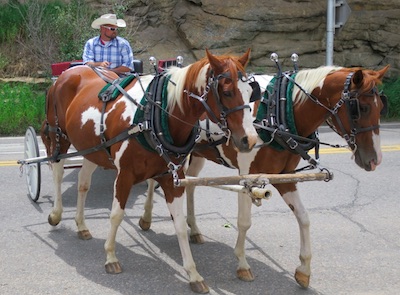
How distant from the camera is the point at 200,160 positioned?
266 inches

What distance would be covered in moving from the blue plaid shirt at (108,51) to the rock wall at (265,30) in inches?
413

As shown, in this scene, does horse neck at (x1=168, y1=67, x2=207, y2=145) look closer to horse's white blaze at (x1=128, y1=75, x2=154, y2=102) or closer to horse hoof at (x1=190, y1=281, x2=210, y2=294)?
horse's white blaze at (x1=128, y1=75, x2=154, y2=102)

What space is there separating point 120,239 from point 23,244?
1.00 metres

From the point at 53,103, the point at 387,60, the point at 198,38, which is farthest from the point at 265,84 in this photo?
the point at 387,60

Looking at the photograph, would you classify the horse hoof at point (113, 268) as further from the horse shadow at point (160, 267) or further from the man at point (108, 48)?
the man at point (108, 48)

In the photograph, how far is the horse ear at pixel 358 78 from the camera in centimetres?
470

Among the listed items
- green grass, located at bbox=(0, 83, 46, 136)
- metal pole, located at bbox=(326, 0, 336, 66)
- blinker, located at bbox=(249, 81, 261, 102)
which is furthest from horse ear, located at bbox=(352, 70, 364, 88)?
metal pole, located at bbox=(326, 0, 336, 66)

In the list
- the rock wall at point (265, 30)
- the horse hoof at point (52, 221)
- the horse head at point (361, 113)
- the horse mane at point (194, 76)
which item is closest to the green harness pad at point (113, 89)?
the horse mane at point (194, 76)

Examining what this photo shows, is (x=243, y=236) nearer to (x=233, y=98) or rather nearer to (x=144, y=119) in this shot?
(x=144, y=119)

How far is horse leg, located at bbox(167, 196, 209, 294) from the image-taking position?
5121 millimetres

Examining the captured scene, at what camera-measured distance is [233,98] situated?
4.52m

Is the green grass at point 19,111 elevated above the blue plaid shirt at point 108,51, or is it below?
below

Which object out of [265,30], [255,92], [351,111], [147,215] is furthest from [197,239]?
[265,30]

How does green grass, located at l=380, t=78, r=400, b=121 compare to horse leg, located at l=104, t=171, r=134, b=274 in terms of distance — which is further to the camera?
green grass, located at l=380, t=78, r=400, b=121
